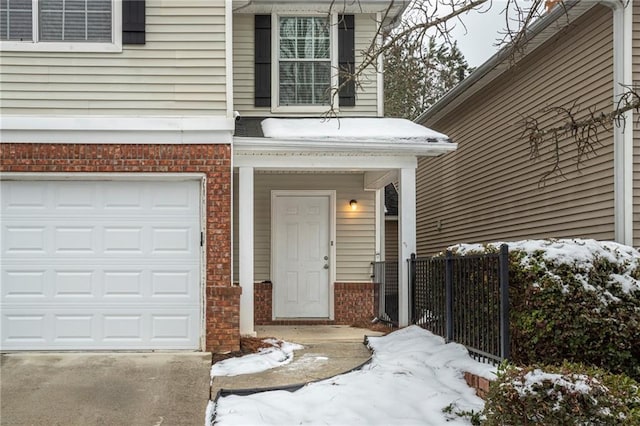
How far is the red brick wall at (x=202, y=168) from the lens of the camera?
24.1ft

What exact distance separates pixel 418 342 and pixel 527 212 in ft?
11.9

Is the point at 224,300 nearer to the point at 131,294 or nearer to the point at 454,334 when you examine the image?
the point at 131,294

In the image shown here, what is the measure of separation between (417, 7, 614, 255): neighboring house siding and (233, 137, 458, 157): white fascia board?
1.27m

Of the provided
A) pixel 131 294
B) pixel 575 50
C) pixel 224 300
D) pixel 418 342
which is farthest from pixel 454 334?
pixel 575 50

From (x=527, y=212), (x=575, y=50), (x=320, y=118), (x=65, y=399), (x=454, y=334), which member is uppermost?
(x=575, y=50)

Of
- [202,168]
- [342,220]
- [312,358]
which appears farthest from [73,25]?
[342,220]

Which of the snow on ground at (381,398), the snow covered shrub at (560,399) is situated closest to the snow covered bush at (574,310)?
the snow on ground at (381,398)

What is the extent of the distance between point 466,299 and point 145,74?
4386 millimetres

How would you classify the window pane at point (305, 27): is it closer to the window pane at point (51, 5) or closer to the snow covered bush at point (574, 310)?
the window pane at point (51, 5)

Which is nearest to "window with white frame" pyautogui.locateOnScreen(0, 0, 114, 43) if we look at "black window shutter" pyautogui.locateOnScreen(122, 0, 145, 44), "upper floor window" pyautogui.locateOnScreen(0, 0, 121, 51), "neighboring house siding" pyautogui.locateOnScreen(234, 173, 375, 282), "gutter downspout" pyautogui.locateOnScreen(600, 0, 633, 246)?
"upper floor window" pyautogui.locateOnScreen(0, 0, 121, 51)

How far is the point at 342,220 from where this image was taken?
416 inches

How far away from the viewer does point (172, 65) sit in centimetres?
759

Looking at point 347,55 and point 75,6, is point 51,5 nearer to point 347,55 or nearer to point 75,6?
point 75,6

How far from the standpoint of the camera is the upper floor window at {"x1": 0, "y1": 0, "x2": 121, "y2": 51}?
24.6 feet
